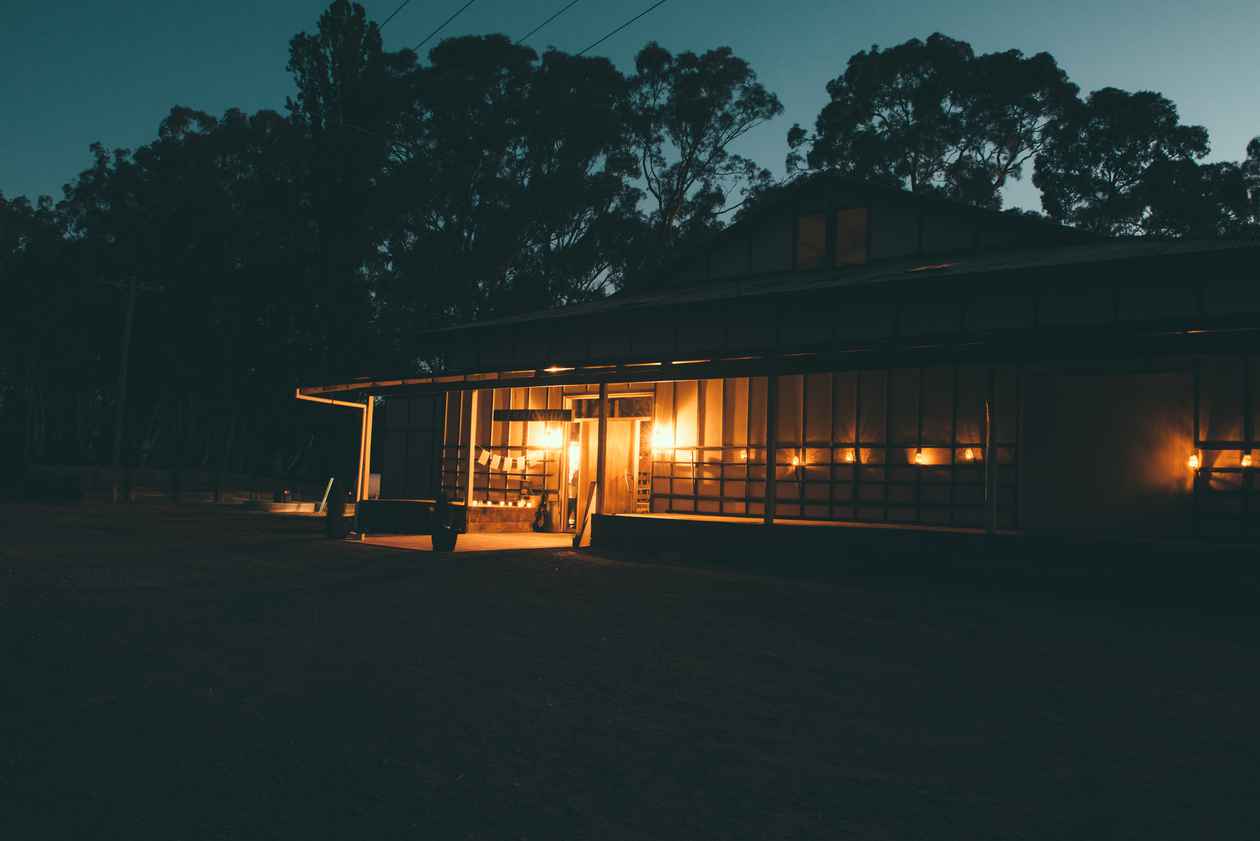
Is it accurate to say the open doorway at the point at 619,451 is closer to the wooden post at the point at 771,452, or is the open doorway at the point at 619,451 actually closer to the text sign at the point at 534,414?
the text sign at the point at 534,414

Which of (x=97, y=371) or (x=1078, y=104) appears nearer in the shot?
(x=1078, y=104)

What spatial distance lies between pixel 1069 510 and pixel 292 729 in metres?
12.6

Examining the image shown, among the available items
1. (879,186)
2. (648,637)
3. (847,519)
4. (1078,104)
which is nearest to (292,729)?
(648,637)

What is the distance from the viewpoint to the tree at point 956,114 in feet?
116

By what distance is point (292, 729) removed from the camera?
211 inches

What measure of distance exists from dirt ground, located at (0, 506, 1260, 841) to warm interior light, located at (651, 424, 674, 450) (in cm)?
755

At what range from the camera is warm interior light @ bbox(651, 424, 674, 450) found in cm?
1852

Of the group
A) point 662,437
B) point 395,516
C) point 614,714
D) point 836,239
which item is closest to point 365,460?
point 395,516

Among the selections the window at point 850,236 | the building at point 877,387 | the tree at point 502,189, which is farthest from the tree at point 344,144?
the window at point 850,236

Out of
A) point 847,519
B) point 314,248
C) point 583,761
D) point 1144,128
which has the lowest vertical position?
point 583,761

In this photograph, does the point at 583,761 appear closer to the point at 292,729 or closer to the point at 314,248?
the point at 292,729

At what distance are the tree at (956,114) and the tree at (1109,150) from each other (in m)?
1.06

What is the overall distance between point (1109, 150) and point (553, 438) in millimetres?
24580

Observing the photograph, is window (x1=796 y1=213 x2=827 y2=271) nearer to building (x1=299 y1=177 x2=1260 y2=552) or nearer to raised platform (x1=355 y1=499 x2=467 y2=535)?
building (x1=299 y1=177 x2=1260 y2=552)
